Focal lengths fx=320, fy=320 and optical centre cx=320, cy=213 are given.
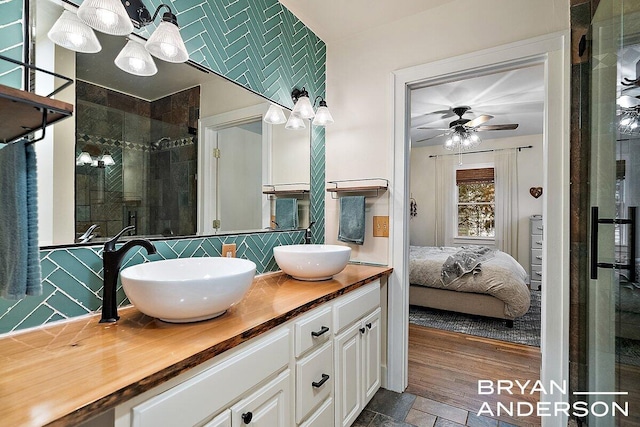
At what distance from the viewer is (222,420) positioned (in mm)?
919

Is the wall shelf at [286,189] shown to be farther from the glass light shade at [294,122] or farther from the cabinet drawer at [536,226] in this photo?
the cabinet drawer at [536,226]

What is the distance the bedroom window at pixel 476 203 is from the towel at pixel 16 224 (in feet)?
19.9

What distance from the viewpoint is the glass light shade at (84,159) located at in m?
1.15

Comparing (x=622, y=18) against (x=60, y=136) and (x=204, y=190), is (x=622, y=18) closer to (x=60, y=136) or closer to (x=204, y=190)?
(x=204, y=190)

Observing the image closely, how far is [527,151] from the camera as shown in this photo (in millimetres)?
5348

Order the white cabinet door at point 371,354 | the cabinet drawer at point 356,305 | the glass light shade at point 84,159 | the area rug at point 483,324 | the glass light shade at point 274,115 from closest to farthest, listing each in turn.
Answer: the glass light shade at point 84,159, the cabinet drawer at point 356,305, the white cabinet door at point 371,354, the glass light shade at point 274,115, the area rug at point 483,324

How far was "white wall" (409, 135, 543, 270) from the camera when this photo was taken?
5.28 metres

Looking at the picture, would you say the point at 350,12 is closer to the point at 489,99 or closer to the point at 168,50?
the point at 168,50

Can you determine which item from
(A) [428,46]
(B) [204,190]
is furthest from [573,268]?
(B) [204,190]

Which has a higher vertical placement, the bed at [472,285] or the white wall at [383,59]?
the white wall at [383,59]

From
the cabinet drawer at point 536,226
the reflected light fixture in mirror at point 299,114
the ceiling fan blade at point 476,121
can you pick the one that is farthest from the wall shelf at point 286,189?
→ the cabinet drawer at point 536,226

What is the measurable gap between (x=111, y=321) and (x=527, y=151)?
6.13m

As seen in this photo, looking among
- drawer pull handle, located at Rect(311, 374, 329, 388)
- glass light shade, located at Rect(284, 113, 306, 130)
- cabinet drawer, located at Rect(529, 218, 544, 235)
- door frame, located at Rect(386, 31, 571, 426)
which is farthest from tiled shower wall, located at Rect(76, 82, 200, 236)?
cabinet drawer, located at Rect(529, 218, 544, 235)

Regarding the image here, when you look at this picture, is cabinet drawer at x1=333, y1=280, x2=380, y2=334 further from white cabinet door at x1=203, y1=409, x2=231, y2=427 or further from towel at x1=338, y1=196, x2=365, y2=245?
white cabinet door at x1=203, y1=409, x2=231, y2=427
